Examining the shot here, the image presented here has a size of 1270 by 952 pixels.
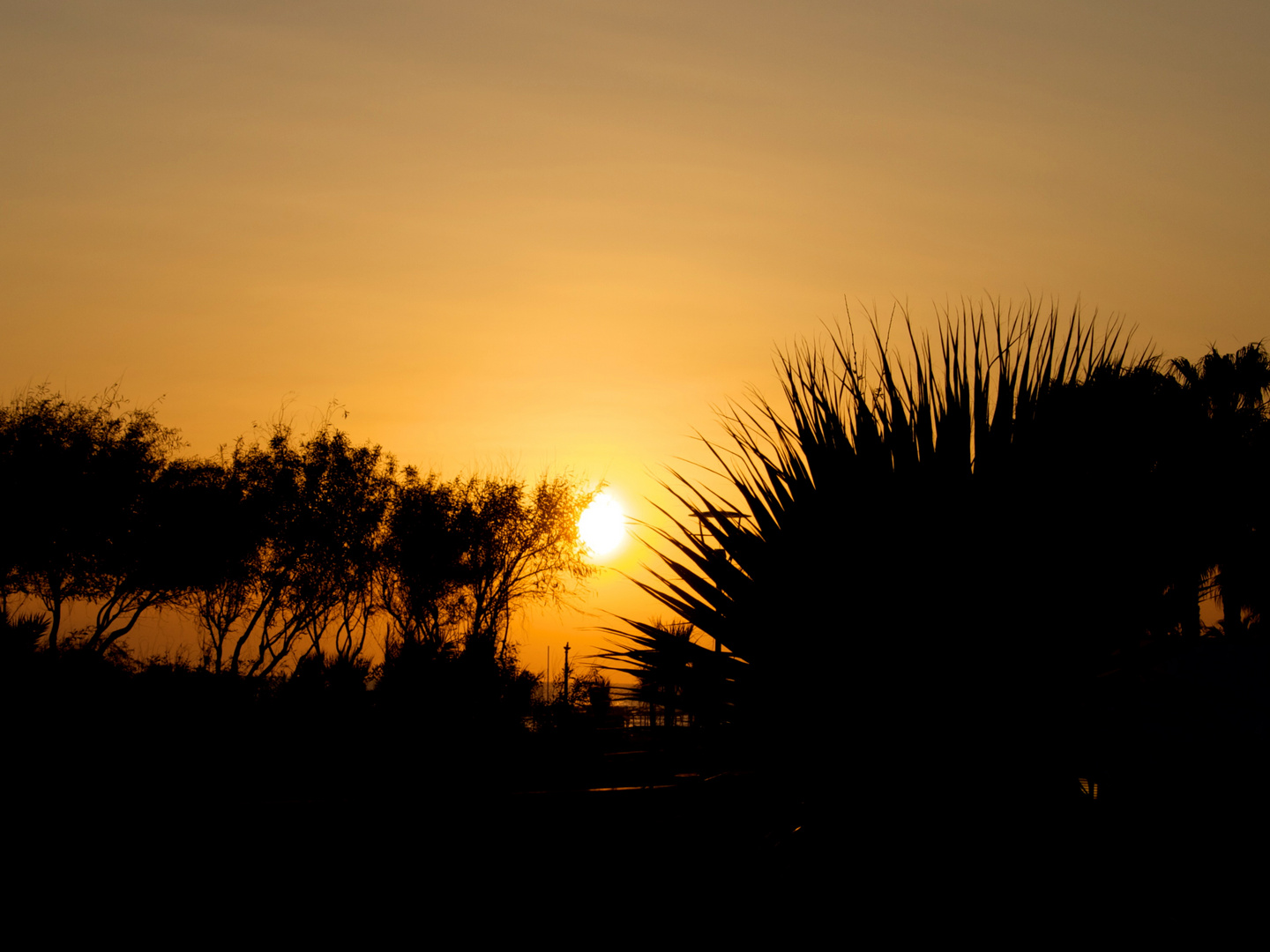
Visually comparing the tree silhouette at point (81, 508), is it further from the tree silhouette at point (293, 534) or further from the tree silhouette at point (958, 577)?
the tree silhouette at point (958, 577)

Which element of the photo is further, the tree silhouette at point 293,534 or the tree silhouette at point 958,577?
the tree silhouette at point 293,534

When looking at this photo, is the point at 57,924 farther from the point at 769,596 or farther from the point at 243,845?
the point at 769,596

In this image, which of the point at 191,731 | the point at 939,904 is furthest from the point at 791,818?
the point at 191,731

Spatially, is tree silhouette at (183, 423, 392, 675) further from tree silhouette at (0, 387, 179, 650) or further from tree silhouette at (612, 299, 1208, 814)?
tree silhouette at (612, 299, 1208, 814)

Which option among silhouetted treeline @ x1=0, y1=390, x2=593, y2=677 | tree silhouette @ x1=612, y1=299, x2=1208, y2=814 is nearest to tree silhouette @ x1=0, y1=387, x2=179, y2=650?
silhouetted treeline @ x1=0, y1=390, x2=593, y2=677

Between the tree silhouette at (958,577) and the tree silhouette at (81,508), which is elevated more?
the tree silhouette at (81,508)

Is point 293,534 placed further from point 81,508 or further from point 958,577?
point 958,577

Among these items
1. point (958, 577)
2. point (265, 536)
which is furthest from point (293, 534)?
point (958, 577)

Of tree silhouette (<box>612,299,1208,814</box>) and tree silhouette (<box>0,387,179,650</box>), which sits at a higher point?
tree silhouette (<box>0,387,179,650</box>)

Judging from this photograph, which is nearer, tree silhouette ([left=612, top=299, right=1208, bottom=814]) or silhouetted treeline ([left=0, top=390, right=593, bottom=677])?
tree silhouette ([left=612, top=299, right=1208, bottom=814])

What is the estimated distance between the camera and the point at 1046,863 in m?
3.93

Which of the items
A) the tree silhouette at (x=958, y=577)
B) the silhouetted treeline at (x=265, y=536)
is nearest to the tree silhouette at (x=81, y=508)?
the silhouetted treeline at (x=265, y=536)

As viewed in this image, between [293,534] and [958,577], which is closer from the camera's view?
[958,577]

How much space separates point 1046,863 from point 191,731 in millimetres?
14938
